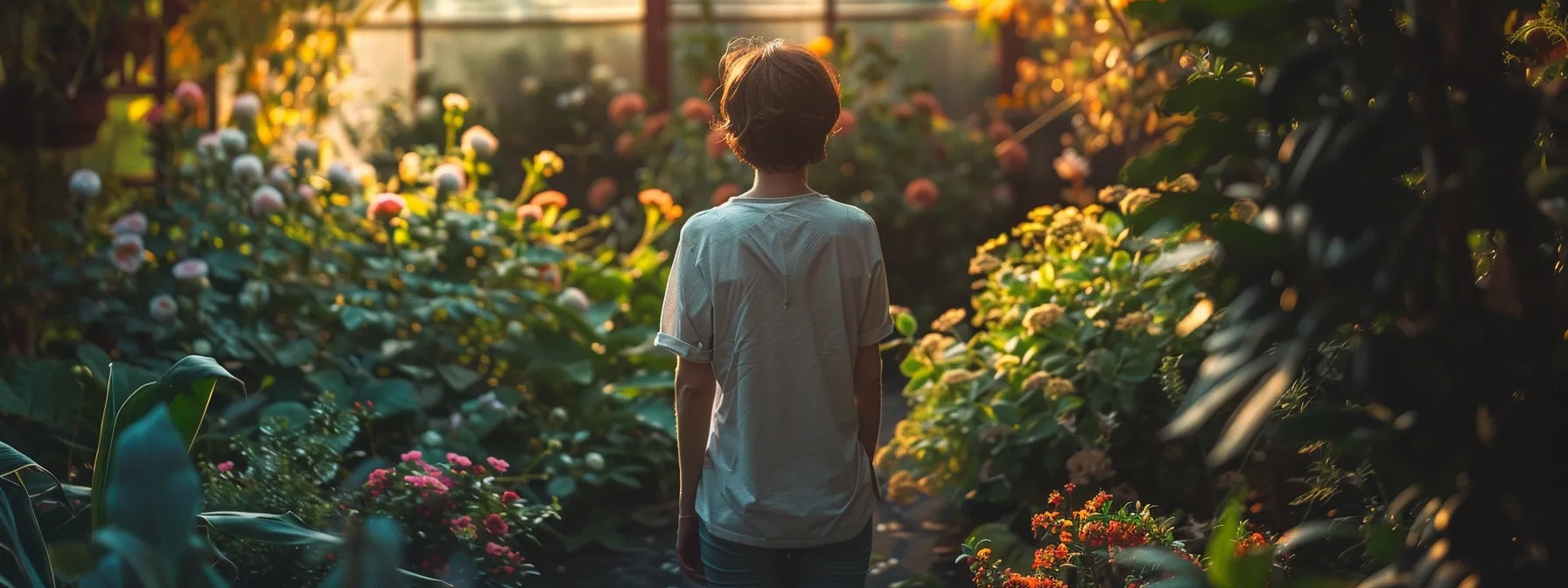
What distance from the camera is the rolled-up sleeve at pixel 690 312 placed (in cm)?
188

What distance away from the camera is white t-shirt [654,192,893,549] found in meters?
1.85

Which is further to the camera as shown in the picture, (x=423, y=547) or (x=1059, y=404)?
(x=1059, y=404)

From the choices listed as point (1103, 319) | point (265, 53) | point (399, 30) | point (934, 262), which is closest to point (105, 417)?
point (1103, 319)

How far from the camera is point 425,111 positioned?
659 cm

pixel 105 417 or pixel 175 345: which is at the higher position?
pixel 105 417

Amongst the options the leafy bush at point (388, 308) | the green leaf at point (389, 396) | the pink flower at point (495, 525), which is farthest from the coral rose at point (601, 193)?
the pink flower at point (495, 525)

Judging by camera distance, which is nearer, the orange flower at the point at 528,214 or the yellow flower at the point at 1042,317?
the yellow flower at the point at 1042,317

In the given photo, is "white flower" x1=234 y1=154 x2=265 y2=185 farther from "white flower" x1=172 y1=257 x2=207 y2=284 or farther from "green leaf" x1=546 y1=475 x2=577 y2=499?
"green leaf" x1=546 y1=475 x2=577 y2=499

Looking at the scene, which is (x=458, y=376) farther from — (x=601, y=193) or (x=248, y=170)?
(x=601, y=193)

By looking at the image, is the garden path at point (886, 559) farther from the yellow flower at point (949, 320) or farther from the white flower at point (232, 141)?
the white flower at point (232, 141)

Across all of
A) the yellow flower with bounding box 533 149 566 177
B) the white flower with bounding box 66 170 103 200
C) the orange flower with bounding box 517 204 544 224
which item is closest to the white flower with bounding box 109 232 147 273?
the white flower with bounding box 66 170 103 200

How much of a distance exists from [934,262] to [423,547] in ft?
12.2

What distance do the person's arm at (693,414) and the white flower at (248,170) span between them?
2146 millimetres

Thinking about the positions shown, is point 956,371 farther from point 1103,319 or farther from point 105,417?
point 105,417
